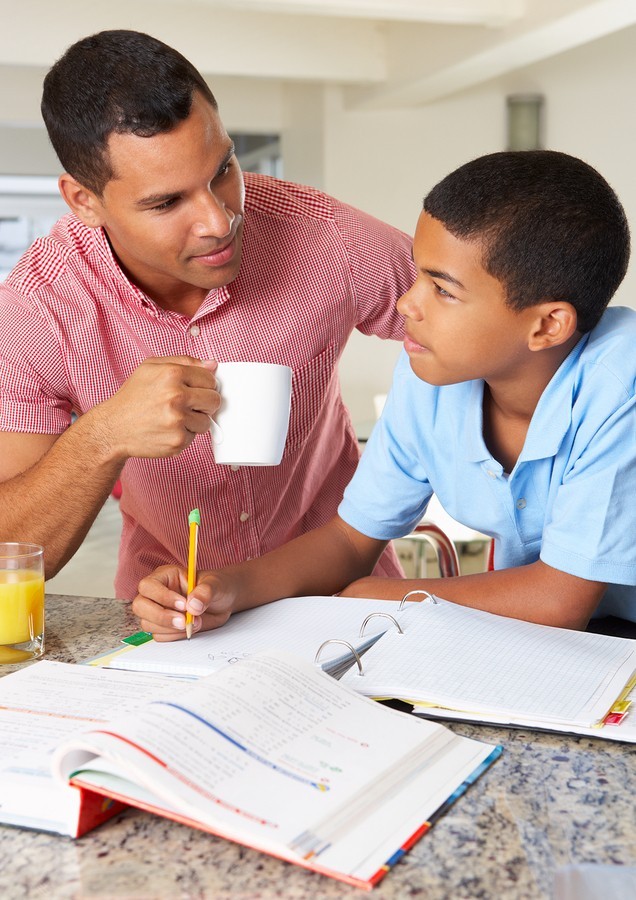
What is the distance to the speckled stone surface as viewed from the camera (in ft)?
2.09

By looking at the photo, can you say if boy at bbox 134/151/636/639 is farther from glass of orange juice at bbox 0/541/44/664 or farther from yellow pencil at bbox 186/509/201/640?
glass of orange juice at bbox 0/541/44/664

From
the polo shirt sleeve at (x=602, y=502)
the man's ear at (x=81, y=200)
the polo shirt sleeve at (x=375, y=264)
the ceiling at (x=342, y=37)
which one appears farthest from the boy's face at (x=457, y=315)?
the ceiling at (x=342, y=37)

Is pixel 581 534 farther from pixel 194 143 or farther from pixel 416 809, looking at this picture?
pixel 194 143

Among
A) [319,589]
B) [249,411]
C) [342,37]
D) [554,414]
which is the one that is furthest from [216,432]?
[342,37]

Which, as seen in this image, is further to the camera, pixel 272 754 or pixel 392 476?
pixel 392 476

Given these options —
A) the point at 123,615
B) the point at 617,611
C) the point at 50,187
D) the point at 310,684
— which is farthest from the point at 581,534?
the point at 50,187

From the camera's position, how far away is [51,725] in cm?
84

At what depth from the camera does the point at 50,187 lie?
7.12m

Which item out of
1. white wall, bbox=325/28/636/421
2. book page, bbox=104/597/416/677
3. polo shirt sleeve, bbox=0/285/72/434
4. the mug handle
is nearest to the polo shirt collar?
book page, bbox=104/597/416/677

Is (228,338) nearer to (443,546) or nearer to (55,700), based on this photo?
(443,546)

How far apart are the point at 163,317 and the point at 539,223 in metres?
0.57

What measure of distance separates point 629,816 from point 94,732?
384 millimetres

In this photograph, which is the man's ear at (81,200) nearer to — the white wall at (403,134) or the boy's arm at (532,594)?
the boy's arm at (532,594)

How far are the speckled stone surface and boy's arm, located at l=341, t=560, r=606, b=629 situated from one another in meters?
0.36
